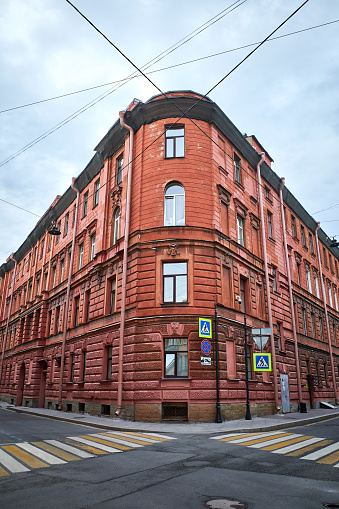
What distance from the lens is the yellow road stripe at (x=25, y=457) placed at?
26.8ft

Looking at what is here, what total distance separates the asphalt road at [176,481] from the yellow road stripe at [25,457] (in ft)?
0.20

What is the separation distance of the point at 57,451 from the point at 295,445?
657cm

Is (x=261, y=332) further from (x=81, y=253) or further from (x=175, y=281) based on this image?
(x=81, y=253)

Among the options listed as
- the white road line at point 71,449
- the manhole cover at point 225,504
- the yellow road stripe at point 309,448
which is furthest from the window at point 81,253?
the manhole cover at point 225,504

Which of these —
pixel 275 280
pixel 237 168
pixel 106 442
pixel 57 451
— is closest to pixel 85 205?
pixel 237 168

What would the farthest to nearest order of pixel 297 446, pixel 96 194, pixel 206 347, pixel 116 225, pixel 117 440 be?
pixel 96 194 → pixel 116 225 → pixel 206 347 → pixel 117 440 → pixel 297 446

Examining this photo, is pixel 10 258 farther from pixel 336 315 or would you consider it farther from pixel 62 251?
pixel 336 315

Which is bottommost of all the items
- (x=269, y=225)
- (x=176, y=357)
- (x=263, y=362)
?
(x=263, y=362)

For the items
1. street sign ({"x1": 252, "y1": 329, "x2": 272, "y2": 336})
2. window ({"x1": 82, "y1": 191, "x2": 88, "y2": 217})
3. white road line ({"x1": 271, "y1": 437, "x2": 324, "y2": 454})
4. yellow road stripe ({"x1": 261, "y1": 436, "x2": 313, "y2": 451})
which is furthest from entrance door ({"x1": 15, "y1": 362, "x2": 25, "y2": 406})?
white road line ({"x1": 271, "y1": 437, "x2": 324, "y2": 454})

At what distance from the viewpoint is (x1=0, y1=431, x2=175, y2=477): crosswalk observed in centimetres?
821

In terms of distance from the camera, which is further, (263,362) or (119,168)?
(119,168)

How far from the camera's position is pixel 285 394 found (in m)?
24.9

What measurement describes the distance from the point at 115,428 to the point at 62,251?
65.2ft

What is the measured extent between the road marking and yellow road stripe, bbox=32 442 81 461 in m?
1.06
